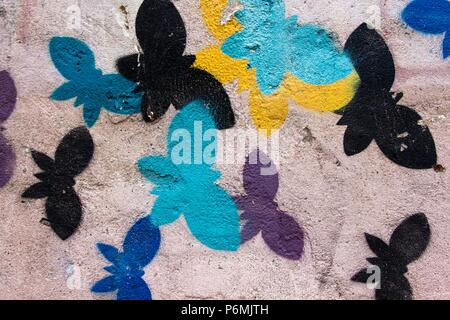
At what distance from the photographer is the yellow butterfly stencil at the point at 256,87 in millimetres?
2111

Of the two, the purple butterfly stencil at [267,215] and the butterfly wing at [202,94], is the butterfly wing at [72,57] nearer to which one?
the butterfly wing at [202,94]

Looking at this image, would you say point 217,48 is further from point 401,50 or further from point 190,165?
point 401,50

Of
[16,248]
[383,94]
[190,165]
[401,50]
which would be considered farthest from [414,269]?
[16,248]

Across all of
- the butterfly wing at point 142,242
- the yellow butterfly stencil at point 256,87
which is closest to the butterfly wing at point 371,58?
the yellow butterfly stencil at point 256,87

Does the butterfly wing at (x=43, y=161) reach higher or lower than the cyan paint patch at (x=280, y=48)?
lower

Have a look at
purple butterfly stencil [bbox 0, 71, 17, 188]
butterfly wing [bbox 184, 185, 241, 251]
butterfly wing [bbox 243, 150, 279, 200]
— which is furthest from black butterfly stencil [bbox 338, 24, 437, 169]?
purple butterfly stencil [bbox 0, 71, 17, 188]

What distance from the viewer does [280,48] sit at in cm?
211

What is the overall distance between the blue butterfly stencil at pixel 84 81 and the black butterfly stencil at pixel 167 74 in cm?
14

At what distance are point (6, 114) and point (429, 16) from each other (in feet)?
7.93

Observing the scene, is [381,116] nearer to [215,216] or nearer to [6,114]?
[215,216]

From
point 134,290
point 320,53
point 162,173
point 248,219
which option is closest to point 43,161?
point 162,173

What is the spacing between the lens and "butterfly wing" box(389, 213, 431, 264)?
6.88 feet

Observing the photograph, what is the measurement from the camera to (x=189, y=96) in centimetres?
212
